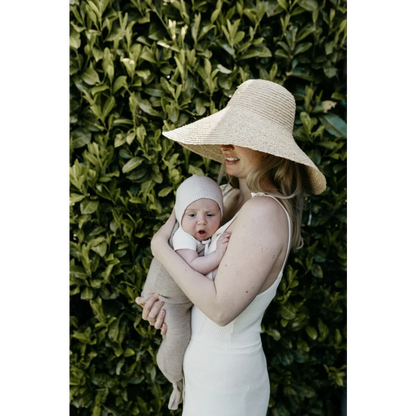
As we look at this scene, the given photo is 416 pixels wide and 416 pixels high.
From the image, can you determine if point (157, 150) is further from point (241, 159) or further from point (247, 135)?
point (247, 135)

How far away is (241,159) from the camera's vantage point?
1917 mm

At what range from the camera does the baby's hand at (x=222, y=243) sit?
5.93 feet

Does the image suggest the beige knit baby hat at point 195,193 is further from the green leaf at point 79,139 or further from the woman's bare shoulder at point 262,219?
the green leaf at point 79,139

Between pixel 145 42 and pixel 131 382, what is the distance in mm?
2525

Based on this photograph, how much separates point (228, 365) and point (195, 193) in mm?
835

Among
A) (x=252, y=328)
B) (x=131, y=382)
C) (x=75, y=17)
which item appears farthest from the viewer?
(x=131, y=382)

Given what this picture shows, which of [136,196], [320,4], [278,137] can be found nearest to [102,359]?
[136,196]

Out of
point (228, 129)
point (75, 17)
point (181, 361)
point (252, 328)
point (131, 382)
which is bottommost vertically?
point (131, 382)

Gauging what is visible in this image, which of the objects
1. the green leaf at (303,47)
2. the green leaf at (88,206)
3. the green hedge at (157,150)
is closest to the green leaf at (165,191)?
the green hedge at (157,150)

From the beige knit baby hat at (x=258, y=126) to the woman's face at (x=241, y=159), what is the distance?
9cm

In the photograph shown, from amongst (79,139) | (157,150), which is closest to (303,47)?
(157,150)

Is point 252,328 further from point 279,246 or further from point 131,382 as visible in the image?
point 131,382

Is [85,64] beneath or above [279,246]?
above

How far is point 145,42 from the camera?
2.83 meters
